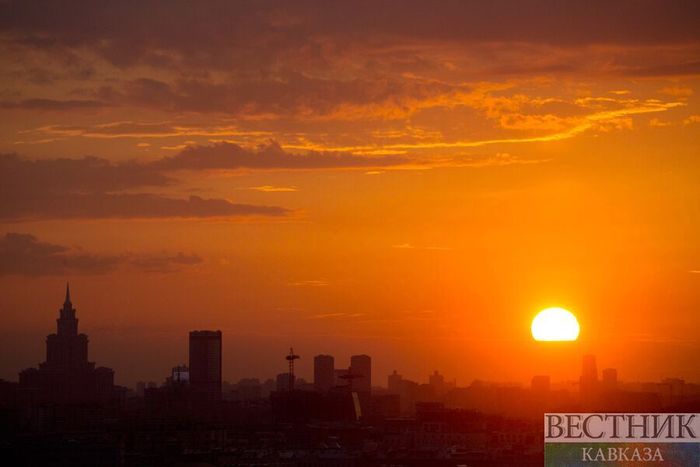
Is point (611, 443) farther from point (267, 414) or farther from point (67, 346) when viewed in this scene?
point (267, 414)

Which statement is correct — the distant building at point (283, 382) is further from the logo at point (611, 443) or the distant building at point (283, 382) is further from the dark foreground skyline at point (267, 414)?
the logo at point (611, 443)

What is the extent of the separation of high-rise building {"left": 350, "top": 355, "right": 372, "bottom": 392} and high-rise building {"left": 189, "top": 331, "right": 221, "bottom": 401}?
2.66 meters

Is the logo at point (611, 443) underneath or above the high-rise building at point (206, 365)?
underneath

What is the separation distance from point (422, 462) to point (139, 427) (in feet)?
14.6

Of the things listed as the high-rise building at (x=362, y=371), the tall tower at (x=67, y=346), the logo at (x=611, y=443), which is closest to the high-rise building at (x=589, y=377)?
the high-rise building at (x=362, y=371)

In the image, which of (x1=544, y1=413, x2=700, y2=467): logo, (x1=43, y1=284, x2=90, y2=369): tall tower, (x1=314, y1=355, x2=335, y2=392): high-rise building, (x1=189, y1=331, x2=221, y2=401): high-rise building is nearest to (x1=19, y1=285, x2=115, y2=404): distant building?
(x1=43, y1=284, x2=90, y2=369): tall tower

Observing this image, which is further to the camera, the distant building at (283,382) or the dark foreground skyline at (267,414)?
the distant building at (283,382)

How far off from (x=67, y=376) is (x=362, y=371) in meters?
6.58

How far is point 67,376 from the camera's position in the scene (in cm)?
3141

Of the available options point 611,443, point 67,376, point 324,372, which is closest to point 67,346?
point 67,376

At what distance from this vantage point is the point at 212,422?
96.1 feet

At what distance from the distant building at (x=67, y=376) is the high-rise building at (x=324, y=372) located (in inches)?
268

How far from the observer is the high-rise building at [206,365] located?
101ft

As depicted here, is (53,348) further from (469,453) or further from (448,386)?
(448,386)
